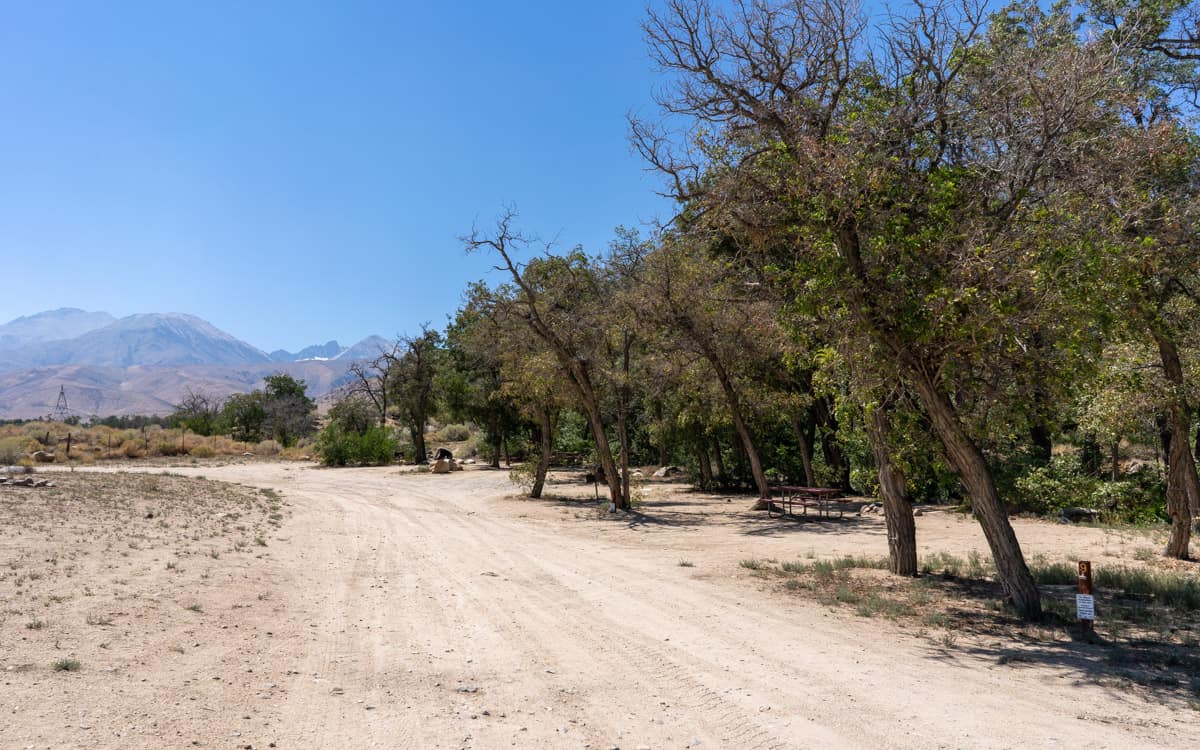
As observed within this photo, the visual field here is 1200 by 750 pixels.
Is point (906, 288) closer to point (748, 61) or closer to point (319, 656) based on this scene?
point (748, 61)

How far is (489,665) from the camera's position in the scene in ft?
20.9

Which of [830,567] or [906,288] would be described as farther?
[830,567]

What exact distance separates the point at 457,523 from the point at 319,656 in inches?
428

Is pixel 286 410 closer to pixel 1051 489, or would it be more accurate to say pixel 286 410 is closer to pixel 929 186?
pixel 1051 489

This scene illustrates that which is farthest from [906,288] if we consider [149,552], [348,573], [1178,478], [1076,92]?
[149,552]

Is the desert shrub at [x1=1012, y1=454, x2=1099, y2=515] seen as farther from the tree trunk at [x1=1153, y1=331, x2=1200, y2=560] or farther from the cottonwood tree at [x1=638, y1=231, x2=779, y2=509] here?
the cottonwood tree at [x1=638, y1=231, x2=779, y2=509]

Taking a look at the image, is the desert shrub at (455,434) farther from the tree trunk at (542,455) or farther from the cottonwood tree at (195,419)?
the tree trunk at (542,455)

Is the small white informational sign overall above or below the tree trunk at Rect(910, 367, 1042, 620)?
below

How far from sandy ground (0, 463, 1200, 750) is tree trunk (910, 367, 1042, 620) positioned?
136 cm

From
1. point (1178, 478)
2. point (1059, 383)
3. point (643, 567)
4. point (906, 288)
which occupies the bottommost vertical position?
point (643, 567)

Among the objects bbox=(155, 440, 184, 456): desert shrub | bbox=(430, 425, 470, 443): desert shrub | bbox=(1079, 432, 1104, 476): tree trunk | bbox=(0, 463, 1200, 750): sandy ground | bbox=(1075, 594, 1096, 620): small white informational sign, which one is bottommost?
bbox=(0, 463, 1200, 750): sandy ground

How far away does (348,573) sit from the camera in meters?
10.6

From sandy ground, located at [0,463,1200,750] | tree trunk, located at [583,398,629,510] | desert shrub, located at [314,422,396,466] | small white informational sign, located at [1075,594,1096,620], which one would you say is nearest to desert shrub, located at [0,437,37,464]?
desert shrub, located at [314,422,396,466]

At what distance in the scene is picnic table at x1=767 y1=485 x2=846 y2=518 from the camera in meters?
19.1
